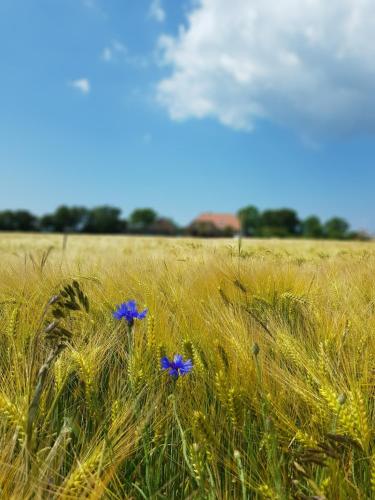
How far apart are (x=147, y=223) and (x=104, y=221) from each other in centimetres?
1579

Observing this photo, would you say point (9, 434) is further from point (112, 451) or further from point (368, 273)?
point (368, 273)

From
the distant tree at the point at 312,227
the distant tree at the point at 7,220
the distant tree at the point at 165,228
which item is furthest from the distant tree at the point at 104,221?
the distant tree at the point at 312,227

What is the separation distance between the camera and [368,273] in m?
2.00

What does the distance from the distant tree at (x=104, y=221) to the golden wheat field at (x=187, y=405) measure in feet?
165

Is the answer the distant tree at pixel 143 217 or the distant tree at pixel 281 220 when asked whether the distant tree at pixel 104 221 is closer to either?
the distant tree at pixel 143 217

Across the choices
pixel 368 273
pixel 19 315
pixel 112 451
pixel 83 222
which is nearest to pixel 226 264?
Answer: pixel 368 273

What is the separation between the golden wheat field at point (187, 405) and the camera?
2.24 ft

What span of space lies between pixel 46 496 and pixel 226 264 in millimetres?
1373

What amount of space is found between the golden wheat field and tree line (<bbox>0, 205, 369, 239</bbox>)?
135 feet

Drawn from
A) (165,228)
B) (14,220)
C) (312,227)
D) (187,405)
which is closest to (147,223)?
(165,228)

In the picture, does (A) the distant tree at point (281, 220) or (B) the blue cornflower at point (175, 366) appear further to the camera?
(A) the distant tree at point (281, 220)

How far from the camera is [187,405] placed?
0.95 meters

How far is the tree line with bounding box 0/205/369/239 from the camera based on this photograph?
53125 mm

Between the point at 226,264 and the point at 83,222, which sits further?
the point at 83,222
